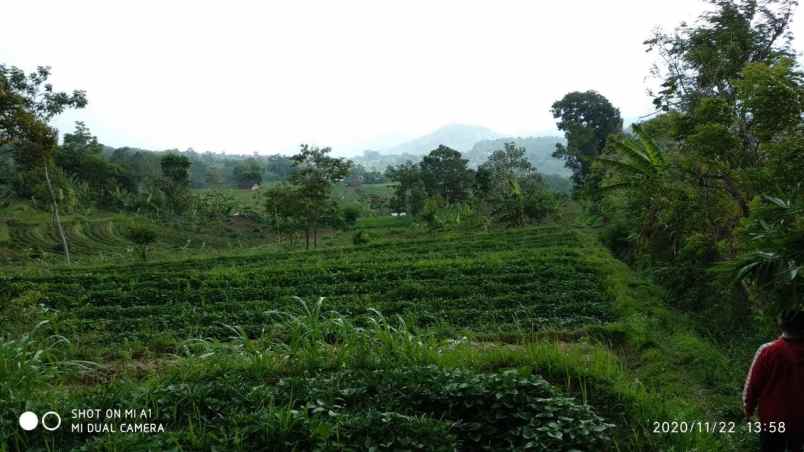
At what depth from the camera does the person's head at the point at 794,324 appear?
331cm

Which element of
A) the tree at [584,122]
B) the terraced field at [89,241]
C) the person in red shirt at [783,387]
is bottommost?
the terraced field at [89,241]

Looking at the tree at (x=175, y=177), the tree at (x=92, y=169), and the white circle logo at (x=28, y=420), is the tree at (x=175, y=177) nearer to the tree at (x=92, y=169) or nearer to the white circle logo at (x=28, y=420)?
the tree at (x=92, y=169)

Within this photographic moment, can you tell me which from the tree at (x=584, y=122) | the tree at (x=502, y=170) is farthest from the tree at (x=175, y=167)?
the tree at (x=584, y=122)

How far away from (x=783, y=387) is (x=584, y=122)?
36.0 m

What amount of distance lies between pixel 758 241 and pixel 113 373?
6655 millimetres

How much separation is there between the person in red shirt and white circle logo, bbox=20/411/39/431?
188 inches

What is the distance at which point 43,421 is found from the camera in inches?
140

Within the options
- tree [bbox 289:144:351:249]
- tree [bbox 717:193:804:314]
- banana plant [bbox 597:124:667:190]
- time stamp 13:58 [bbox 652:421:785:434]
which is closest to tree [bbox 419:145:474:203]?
tree [bbox 289:144:351:249]

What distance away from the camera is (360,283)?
11.2 m

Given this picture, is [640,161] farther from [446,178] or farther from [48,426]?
[446,178]

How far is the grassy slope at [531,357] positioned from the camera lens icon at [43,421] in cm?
16

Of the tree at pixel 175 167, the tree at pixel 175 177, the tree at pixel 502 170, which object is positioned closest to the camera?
the tree at pixel 502 170

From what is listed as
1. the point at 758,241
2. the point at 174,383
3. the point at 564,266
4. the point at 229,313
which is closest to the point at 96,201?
the point at 229,313

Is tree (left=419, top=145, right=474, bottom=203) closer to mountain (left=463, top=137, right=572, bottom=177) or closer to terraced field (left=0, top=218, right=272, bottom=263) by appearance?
terraced field (left=0, top=218, right=272, bottom=263)
